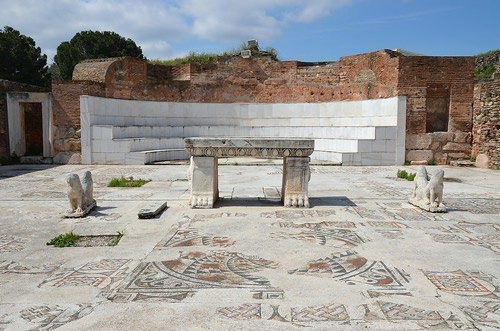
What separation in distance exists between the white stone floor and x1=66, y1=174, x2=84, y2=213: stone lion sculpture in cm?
28

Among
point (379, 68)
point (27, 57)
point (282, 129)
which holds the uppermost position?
point (27, 57)

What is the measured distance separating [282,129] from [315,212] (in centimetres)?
1106

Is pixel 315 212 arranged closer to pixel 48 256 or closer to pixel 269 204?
pixel 269 204

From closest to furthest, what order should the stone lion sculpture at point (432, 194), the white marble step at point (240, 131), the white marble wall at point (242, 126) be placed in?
the stone lion sculpture at point (432, 194), the white marble wall at point (242, 126), the white marble step at point (240, 131)

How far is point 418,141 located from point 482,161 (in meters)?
2.13

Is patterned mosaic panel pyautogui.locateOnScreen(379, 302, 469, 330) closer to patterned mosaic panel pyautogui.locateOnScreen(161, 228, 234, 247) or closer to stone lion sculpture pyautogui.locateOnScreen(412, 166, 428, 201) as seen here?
patterned mosaic panel pyautogui.locateOnScreen(161, 228, 234, 247)

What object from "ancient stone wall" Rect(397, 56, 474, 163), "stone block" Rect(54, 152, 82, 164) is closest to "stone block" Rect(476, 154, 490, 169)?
"ancient stone wall" Rect(397, 56, 474, 163)

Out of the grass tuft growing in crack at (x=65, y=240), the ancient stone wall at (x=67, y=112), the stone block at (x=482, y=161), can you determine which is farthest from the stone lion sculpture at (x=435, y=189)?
the ancient stone wall at (x=67, y=112)

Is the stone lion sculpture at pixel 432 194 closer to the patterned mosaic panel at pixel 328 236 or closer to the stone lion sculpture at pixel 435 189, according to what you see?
the stone lion sculpture at pixel 435 189

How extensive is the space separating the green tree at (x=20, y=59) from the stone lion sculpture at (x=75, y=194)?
84.5ft

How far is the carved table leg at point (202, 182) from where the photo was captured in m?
6.59

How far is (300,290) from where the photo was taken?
3266 mm

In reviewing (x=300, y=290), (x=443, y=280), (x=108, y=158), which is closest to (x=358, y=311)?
(x=300, y=290)

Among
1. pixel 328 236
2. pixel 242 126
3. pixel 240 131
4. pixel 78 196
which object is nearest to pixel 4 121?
pixel 240 131
